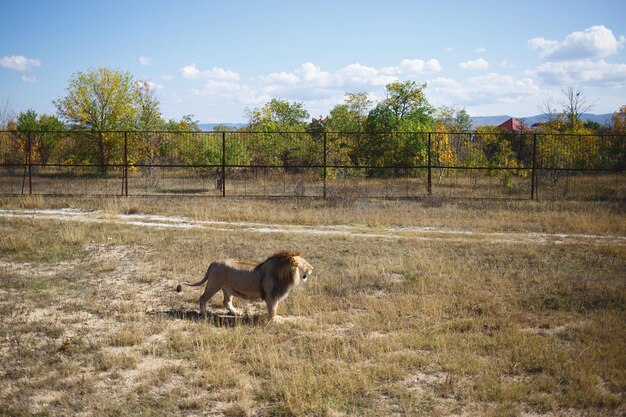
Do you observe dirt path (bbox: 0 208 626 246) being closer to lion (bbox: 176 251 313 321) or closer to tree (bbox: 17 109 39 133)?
lion (bbox: 176 251 313 321)

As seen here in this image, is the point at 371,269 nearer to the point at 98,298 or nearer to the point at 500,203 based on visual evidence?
the point at 98,298

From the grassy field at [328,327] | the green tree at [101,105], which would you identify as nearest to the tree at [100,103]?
the green tree at [101,105]

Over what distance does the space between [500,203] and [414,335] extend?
14.3 metres

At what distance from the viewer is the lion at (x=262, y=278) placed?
7289 millimetres

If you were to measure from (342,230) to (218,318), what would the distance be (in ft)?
25.1

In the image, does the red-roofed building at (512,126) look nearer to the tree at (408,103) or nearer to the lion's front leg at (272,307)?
the tree at (408,103)

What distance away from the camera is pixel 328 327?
7.44 meters

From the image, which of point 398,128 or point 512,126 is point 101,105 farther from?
point 512,126

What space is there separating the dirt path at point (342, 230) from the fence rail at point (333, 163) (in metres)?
6.94

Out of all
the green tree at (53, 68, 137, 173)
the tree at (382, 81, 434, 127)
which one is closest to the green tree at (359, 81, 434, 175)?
the tree at (382, 81, 434, 127)

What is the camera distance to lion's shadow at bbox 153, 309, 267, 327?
7545 mm

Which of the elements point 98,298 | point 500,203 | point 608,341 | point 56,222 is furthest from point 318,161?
point 608,341

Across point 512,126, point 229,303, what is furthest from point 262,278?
point 512,126

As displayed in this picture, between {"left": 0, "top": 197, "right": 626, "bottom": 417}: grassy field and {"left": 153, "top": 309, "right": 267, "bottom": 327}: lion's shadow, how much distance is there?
6 cm
